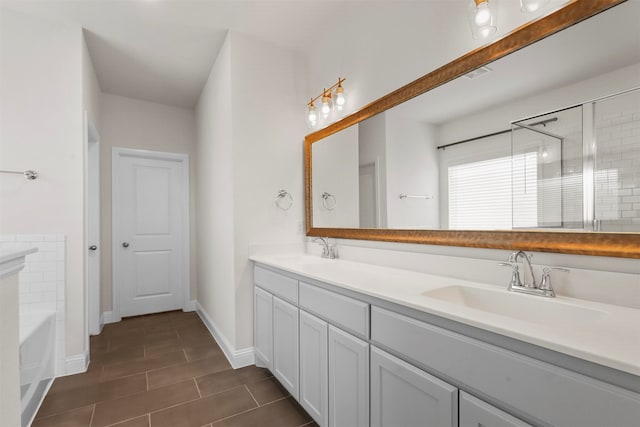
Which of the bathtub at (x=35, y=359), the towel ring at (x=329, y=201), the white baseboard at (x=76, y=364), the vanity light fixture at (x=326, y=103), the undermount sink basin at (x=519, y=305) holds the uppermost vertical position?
the vanity light fixture at (x=326, y=103)

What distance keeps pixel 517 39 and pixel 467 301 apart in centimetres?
116

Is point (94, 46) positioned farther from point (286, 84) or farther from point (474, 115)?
point (474, 115)

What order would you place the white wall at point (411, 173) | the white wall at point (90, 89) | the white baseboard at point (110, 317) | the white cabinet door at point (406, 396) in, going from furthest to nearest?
the white baseboard at point (110, 317), the white wall at point (90, 89), the white wall at point (411, 173), the white cabinet door at point (406, 396)

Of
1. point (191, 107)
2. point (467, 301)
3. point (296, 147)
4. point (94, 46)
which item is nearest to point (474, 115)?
point (467, 301)

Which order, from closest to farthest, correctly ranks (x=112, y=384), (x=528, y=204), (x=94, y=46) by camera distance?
1. (x=528, y=204)
2. (x=112, y=384)
3. (x=94, y=46)

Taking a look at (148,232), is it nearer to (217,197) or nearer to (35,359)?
(217,197)

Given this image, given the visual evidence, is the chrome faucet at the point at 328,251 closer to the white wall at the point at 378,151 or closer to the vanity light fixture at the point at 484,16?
the white wall at the point at 378,151

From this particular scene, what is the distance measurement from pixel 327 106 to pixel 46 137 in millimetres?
2230

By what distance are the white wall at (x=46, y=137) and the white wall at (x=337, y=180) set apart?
1935 mm

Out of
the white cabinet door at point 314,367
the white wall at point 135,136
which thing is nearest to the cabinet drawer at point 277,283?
the white cabinet door at point 314,367

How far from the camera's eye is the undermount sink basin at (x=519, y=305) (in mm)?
1033

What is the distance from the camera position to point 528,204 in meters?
1.29

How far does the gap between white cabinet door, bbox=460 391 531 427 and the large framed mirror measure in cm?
68

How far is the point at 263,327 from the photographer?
92.0 inches
